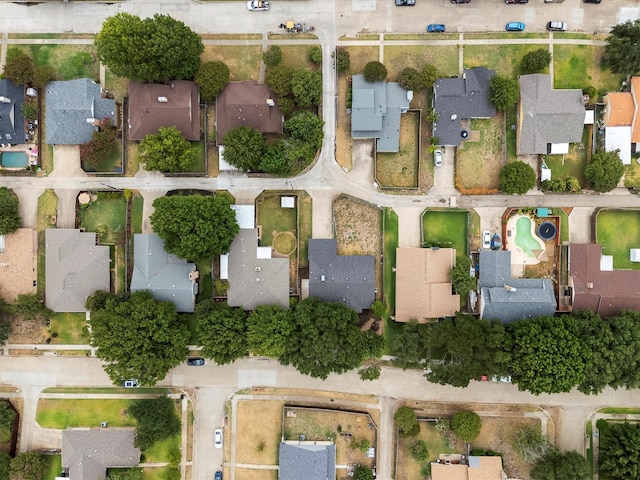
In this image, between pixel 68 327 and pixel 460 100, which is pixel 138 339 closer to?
pixel 68 327

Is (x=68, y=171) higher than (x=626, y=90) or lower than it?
lower

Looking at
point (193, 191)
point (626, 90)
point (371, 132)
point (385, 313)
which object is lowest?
point (385, 313)

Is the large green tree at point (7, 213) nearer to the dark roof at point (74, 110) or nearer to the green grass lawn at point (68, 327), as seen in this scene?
the dark roof at point (74, 110)

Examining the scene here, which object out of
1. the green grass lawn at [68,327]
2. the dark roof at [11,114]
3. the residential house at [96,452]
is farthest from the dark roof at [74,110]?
the residential house at [96,452]

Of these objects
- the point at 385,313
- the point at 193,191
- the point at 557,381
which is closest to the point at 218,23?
the point at 193,191

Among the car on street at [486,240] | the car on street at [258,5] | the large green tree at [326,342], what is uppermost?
the car on street at [258,5]

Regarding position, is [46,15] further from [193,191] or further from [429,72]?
[429,72]

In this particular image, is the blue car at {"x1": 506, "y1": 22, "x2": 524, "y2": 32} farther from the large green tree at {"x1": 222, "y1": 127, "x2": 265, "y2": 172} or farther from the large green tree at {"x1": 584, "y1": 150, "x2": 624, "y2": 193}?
the large green tree at {"x1": 222, "y1": 127, "x2": 265, "y2": 172}
